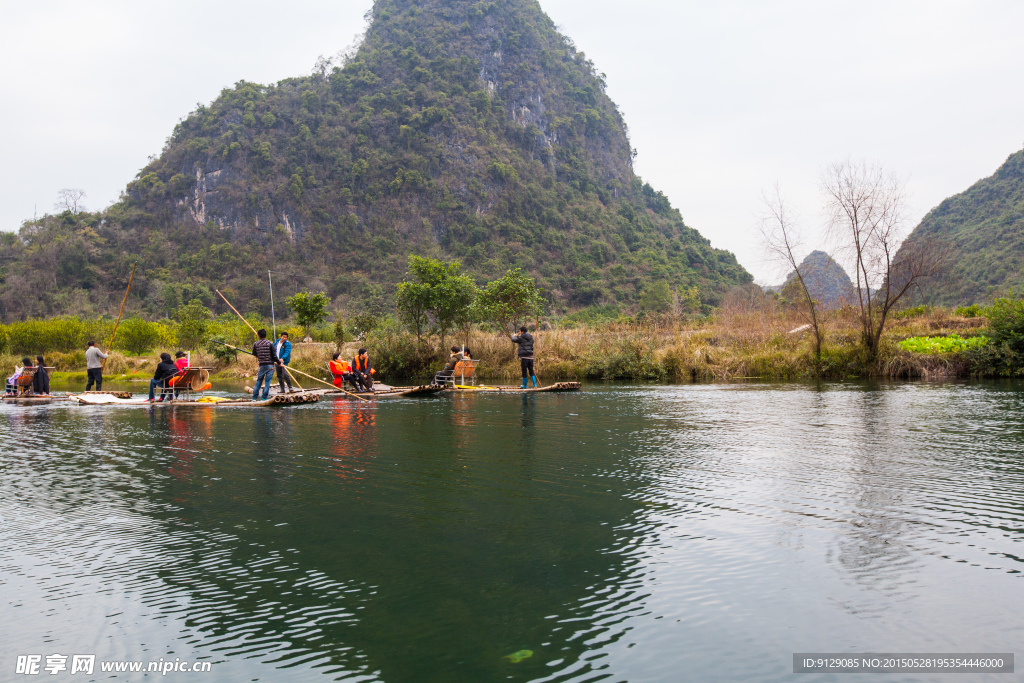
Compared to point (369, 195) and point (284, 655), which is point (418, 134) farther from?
point (284, 655)

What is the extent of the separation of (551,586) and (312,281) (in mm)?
83409

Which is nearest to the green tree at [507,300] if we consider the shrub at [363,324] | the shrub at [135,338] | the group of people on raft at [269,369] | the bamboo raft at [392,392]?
the group of people on raft at [269,369]

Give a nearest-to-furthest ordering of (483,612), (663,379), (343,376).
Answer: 1. (483,612)
2. (343,376)
3. (663,379)

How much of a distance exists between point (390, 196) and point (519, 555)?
99221 millimetres

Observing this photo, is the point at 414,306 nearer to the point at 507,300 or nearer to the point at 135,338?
the point at 507,300

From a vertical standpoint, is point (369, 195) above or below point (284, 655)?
above

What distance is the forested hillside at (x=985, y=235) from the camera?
43.0 metres

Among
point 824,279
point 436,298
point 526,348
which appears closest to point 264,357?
point 526,348

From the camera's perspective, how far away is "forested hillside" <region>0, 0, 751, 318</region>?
263ft

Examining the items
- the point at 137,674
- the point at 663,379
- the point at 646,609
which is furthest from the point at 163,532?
the point at 663,379

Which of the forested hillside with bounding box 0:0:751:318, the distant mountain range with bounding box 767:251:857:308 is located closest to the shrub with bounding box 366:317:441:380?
the distant mountain range with bounding box 767:251:857:308

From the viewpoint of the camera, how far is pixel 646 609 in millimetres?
3643

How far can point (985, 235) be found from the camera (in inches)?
1940

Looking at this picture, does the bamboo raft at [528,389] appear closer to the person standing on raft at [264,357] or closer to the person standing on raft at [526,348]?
the person standing on raft at [526,348]
